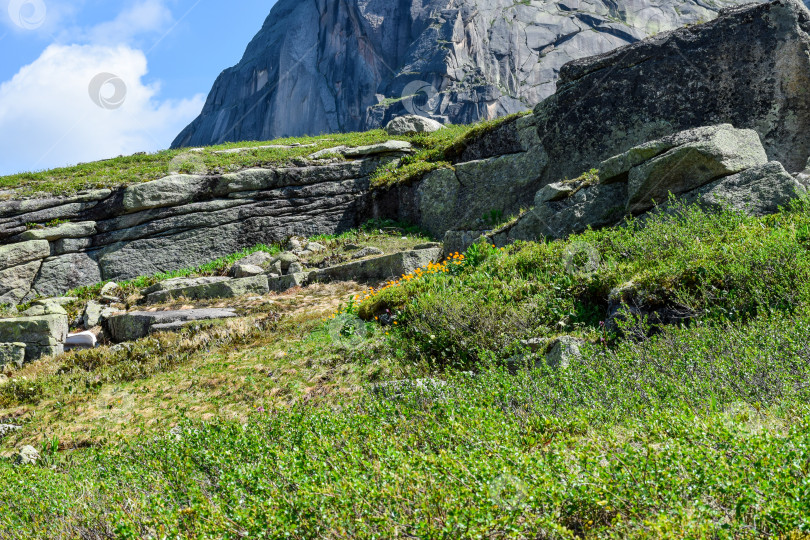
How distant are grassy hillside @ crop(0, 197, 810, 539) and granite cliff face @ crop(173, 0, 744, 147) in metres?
59.6

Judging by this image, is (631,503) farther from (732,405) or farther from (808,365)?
(808,365)

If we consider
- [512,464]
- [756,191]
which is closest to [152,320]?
[512,464]

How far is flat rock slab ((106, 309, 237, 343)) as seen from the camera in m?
10.9

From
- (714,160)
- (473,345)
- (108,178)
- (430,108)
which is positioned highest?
(430,108)

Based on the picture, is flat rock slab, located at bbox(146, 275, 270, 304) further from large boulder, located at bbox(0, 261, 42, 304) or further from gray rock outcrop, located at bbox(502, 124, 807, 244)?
gray rock outcrop, located at bbox(502, 124, 807, 244)

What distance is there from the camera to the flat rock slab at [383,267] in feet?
41.3

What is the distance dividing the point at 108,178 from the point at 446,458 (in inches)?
726

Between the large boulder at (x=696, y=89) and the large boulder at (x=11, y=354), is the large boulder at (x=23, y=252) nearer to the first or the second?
the large boulder at (x=11, y=354)

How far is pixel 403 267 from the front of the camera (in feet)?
41.1

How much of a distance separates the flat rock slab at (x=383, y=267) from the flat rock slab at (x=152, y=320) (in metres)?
2.91

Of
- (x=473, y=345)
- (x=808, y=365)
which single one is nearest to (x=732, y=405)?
(x=808, y=365)

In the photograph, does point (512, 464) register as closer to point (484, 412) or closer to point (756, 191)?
point (484, 412)

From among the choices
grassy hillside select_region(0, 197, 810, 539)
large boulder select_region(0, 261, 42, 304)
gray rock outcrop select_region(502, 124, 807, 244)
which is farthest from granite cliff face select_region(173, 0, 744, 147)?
grassy hillside select_region(0, 197, 810, 539)

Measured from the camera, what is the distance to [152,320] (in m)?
11.0
